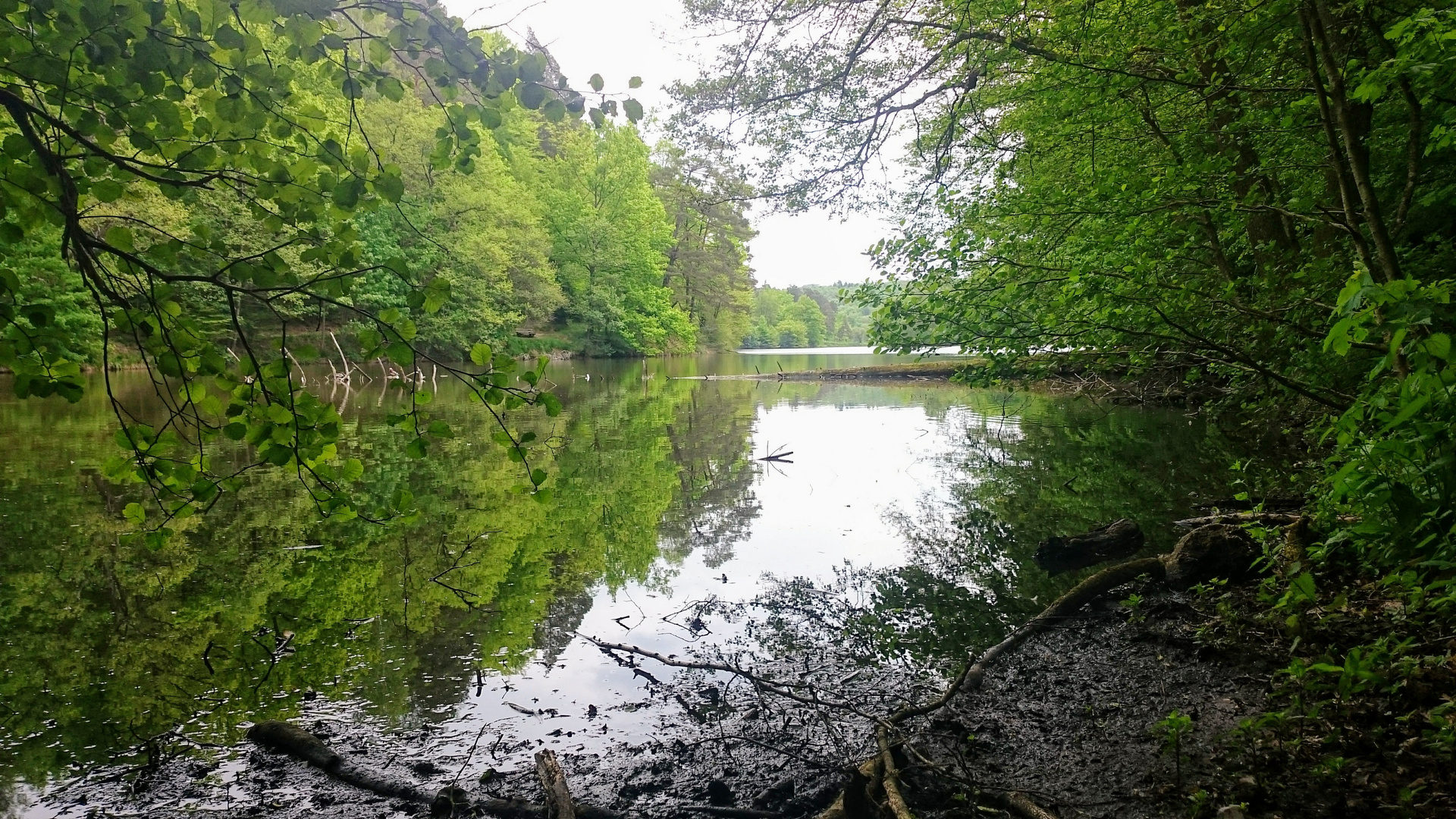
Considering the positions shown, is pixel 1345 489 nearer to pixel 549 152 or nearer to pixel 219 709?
pixel 219 709

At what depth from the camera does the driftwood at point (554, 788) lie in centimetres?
312

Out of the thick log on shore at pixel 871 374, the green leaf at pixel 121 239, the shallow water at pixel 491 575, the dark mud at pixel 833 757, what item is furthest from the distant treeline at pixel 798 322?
the green leaf at pixel 121 239

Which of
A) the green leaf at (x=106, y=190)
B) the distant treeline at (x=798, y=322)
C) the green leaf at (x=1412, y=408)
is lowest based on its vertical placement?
the green leaf at (x=1412, y=408)

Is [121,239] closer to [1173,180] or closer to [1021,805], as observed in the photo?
[1021,805]

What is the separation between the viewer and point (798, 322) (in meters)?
117

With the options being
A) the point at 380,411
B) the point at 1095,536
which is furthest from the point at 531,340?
the point at 1095,536

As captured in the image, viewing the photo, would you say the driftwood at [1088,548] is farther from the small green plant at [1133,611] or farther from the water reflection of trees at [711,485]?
the water reflection of trees at [711,485]

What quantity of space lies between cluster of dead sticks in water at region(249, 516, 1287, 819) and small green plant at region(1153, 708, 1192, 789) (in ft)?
2.15

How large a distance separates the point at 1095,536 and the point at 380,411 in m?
17.4

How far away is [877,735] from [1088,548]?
381 centimetres

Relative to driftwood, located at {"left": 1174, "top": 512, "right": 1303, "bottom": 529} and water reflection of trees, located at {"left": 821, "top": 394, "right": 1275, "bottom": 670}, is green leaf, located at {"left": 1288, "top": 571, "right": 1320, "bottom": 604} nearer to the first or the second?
driftwood, located at {"left": 1174, "top": 512, "right": 1303, "bottom": 529}

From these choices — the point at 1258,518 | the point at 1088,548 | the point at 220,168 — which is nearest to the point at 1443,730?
the point at 1258,518

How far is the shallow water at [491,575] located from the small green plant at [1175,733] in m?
1.66

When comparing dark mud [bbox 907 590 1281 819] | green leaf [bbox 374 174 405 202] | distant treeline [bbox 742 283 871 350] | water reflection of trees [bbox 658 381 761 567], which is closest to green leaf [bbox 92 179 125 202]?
green leaf [bbox 374 174 405 202]
